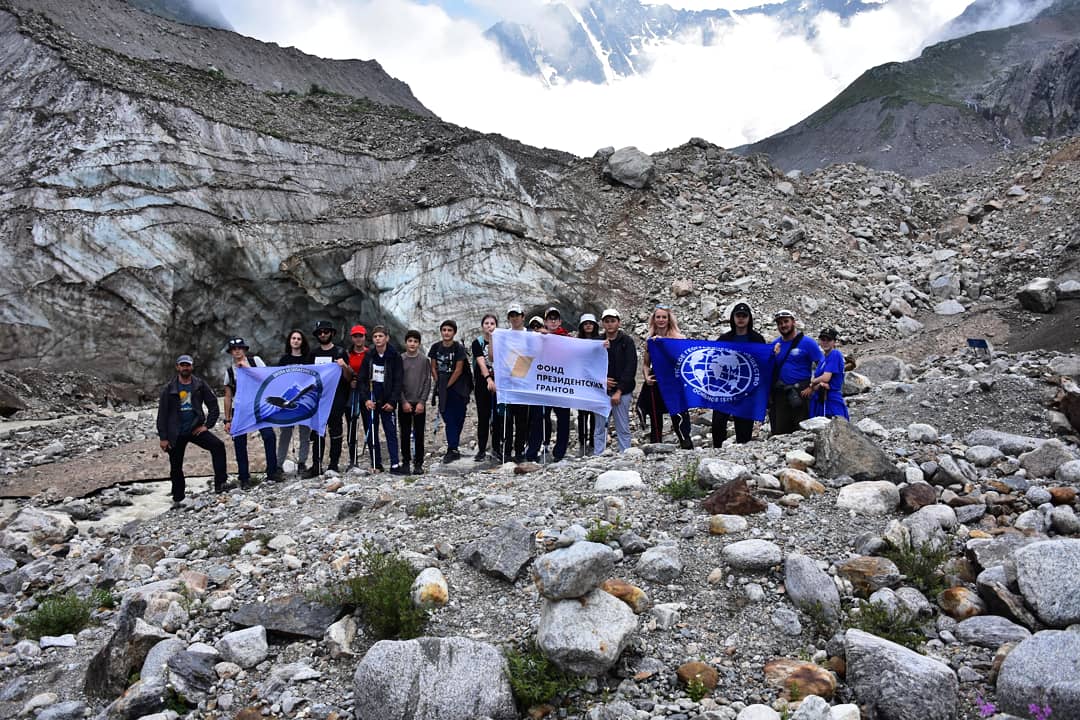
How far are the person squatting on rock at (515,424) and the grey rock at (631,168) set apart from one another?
1944 centimetres

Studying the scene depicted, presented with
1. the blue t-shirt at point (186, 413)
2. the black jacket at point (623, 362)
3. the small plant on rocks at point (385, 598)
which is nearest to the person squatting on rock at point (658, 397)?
the black jacket at point (623, 362)

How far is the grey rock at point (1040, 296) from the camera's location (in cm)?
1670

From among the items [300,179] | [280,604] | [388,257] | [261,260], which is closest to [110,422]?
[261,260]

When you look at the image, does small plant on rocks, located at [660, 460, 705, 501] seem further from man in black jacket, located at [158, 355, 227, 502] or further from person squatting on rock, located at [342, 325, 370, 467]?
man in black jacket, located at [158, 355, 227, 502]

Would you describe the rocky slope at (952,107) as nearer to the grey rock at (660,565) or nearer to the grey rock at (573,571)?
the grey rock at (660,565)

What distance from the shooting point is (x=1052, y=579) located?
3.65 meters

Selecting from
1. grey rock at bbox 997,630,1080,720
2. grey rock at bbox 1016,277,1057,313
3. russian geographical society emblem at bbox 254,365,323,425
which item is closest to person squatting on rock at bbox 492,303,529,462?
russian geographical society emblem at bbox 254,365,323,425

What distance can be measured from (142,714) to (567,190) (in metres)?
24.9

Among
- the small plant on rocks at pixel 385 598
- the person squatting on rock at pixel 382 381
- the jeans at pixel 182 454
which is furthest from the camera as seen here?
the person squatting on rock at pixel 382 381

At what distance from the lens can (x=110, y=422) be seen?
16234 mm

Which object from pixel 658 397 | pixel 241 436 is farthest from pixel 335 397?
pixel 658 397

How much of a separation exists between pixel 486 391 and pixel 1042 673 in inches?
274

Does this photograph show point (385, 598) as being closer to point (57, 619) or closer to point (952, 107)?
point (57, 619)

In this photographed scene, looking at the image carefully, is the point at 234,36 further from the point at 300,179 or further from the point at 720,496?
the point at 720,496
